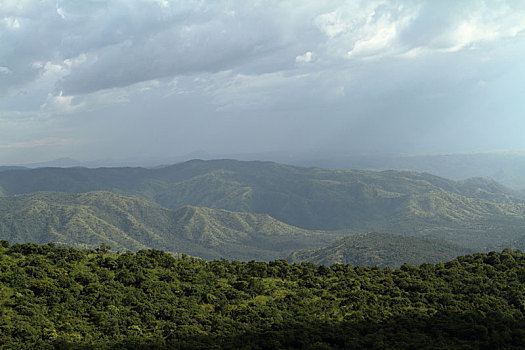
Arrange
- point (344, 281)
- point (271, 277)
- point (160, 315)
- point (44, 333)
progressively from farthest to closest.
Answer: point (271, 277)
point (344, 281)
point (160, 315)
point (44, 333)

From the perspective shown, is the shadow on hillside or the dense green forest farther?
the dense green forest

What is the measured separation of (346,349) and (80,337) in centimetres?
3136

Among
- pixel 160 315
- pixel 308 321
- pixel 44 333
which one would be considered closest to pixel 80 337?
pixel 44 333

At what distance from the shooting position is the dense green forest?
4431 centimetres

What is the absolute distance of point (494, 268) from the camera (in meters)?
80.8

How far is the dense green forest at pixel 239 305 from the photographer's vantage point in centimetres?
4431

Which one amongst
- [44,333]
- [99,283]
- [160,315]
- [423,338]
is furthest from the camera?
[99,283]

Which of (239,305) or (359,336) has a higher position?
(359,336)

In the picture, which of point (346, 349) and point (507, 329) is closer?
point (346, 349)

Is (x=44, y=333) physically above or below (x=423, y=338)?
above

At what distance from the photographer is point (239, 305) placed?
60062 millimetres

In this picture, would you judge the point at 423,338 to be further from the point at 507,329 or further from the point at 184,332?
the point at 184,332

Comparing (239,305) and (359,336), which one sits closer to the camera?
(359,336)

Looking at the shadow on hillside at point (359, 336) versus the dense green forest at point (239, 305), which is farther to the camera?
the dense green forest at point (239, 305)
